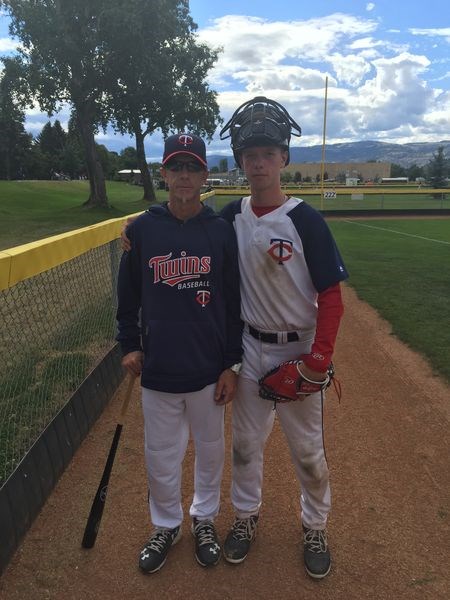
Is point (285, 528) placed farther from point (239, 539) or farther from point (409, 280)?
point (409, 280)

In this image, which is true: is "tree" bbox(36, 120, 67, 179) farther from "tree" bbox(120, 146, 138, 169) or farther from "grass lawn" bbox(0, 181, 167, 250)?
"grass lawn" bbox(0, 181, 167, 250)

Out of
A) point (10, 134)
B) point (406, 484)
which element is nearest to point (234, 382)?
point (406, 484)

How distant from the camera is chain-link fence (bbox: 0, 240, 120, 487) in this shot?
3660mm

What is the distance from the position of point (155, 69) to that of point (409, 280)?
20.9 metres

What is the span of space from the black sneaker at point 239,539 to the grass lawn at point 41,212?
14.1m

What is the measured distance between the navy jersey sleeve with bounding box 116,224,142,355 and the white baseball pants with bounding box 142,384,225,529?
30 cm

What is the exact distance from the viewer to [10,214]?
27516 mm

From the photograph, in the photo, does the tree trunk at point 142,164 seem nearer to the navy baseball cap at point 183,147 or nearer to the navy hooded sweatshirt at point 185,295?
the navy baseball cap at point 183,147

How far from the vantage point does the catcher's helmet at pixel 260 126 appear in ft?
8.07

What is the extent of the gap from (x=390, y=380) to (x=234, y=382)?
302 cm

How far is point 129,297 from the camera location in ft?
8.83

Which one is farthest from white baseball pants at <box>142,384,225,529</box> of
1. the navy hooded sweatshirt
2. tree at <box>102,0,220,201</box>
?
tree at <box>102,0,220,201</box>

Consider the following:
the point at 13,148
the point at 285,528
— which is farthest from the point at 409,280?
the point at 13,148

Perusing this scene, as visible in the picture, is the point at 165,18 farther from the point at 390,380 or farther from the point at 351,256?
the point at 390,380
